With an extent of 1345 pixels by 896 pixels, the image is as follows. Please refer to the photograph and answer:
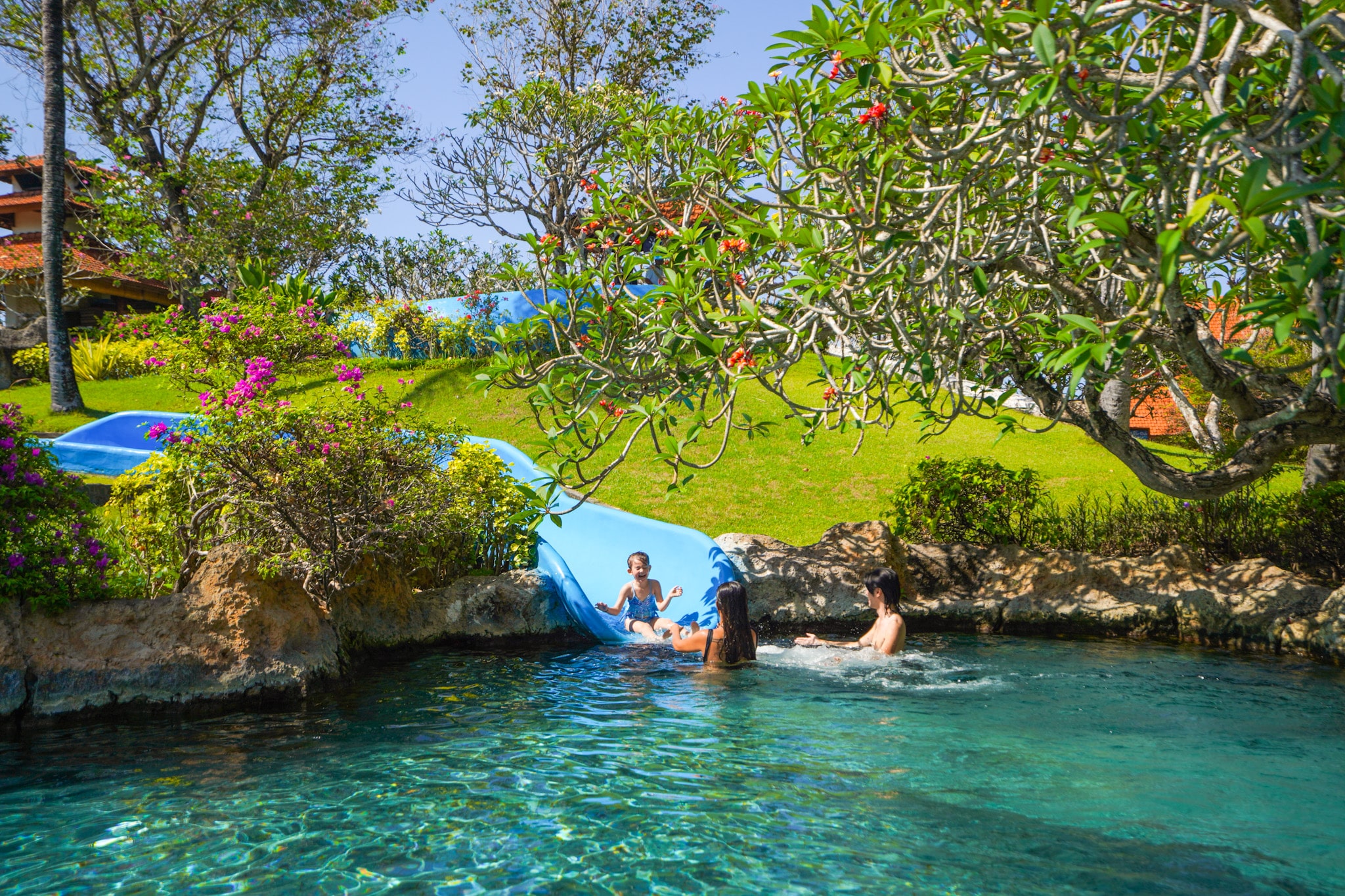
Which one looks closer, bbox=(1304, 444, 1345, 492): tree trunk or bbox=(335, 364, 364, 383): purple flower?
bbox=(335, 364, 364, 383): purple flower

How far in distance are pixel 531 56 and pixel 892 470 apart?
18.4 metres

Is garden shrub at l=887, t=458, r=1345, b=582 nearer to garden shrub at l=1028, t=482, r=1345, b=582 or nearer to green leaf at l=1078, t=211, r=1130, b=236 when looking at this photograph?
garden shrub at l=1028, t=482, r=1345, b=582

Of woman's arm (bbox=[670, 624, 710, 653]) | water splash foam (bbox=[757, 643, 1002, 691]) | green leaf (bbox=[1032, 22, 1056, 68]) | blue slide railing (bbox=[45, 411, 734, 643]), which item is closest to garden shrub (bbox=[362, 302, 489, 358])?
blue slide railing (bbox=[45, 411, 734, 643])

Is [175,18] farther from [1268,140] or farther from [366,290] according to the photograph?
[1268,140]

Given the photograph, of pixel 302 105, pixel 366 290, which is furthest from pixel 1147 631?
pixel 366 290

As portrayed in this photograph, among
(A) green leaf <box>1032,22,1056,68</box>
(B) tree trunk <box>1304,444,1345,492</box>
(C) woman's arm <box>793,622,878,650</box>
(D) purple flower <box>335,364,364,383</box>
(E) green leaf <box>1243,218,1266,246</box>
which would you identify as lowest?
(C) woman's arm <box>793,622,878,650</box>

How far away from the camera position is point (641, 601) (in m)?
9.95

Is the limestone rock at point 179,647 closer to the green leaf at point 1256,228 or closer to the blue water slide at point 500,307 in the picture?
the green leaf at point 1256,228

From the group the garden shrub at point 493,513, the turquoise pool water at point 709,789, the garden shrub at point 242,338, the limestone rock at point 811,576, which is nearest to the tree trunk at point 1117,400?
the limestone rock at point 811,576

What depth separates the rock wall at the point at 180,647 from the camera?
6.36 m

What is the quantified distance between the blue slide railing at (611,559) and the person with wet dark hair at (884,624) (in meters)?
1.47

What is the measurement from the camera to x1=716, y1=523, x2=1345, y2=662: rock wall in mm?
9328

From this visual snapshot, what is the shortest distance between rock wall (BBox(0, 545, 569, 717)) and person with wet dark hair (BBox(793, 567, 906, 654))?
181 inches

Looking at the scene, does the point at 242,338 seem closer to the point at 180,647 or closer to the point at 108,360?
the point at 180,647
